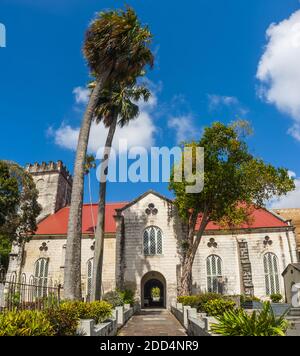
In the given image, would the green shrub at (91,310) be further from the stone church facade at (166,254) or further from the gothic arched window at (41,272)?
the gothic arched window at (41,272)

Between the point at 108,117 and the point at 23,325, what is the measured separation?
1843 cm

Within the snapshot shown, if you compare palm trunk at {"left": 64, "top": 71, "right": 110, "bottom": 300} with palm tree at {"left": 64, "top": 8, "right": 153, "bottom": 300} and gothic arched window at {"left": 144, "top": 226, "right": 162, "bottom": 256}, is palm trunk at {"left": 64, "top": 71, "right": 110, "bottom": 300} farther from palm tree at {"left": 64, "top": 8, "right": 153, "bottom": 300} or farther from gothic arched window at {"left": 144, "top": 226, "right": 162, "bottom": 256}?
gothic arched window at {"left": 144, "top": 226, "right": 162, "bottom": 256}

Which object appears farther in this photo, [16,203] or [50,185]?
[50,185]

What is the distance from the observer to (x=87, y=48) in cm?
1725

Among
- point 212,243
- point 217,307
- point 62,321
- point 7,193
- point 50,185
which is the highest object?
point 50,185

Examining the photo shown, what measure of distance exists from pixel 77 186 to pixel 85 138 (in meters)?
2.64

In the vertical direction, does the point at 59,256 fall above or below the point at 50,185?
below

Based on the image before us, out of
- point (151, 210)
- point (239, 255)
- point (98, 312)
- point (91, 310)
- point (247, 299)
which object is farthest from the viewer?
point (151, 210)

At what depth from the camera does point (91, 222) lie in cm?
3519

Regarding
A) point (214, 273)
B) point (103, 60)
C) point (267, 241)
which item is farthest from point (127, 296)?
point (103, 60)

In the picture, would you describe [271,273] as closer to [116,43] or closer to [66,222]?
[66,222]

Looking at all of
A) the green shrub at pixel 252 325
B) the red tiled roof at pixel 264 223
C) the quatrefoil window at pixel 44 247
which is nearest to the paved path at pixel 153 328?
the green shrub at pixel 252 325
